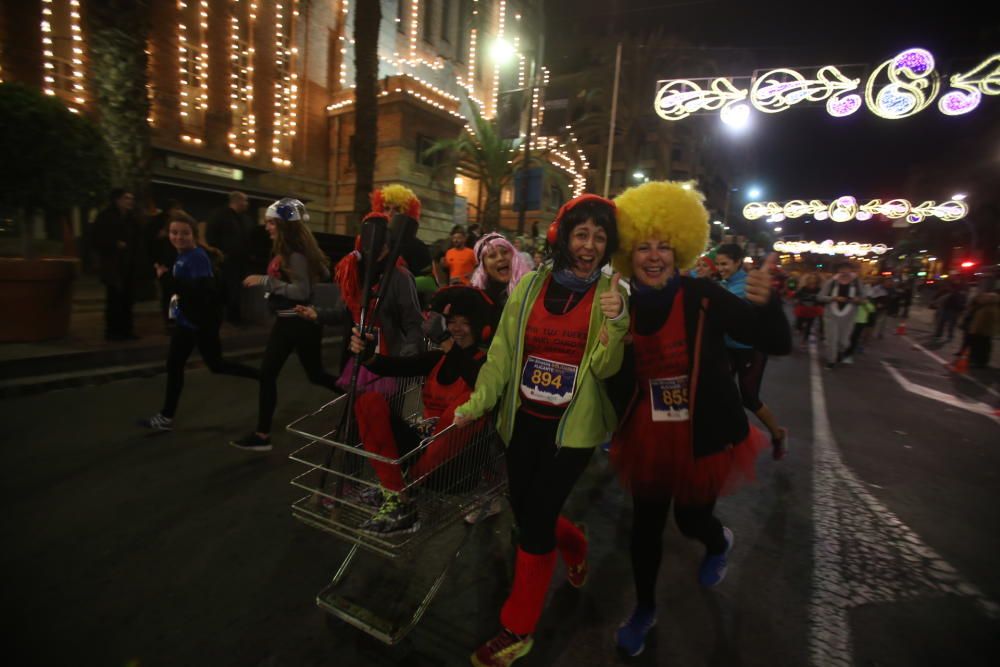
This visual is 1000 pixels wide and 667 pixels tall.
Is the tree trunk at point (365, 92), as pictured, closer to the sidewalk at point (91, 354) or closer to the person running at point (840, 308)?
the sidewalk at point (91, 354)

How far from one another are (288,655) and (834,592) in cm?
304

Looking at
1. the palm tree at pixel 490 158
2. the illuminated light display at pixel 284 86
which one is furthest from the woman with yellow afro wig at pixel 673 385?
the illuminated light display at pixel 284 86

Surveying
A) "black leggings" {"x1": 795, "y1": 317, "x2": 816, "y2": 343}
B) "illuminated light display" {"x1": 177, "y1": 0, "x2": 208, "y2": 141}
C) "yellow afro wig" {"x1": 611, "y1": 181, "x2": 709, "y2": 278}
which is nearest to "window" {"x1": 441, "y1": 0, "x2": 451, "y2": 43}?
"illuminated light display" {"x1": 177, "y1": 0, "x2": 208, "y2": 141}

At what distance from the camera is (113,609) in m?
2.43

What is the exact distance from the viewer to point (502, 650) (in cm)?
220

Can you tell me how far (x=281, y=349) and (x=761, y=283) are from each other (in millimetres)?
3747

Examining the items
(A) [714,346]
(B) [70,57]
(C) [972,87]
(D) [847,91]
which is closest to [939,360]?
(C) [972,87]

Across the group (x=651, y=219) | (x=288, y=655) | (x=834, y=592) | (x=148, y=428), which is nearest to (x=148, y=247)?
(x=148, y=428)

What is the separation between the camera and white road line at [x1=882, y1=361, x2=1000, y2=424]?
762 centimetres

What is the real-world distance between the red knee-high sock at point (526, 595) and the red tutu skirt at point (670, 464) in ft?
1.91

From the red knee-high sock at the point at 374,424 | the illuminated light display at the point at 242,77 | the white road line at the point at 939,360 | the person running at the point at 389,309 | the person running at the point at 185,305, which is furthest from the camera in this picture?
the illuminated light display at the point at 242,77

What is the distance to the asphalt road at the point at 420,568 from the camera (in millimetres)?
2352

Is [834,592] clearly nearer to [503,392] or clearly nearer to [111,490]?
[503,392]

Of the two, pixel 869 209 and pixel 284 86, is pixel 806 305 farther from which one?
pixel 284 86
